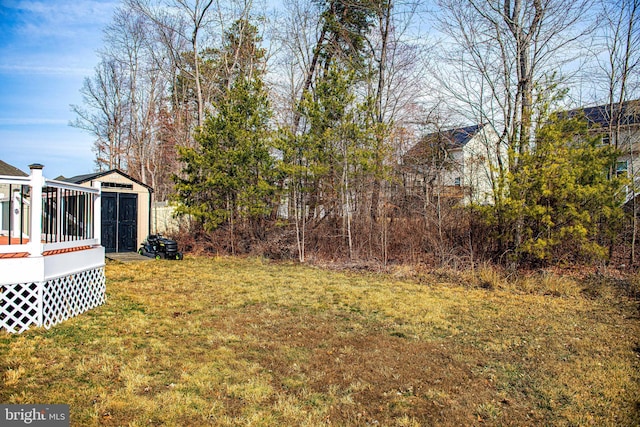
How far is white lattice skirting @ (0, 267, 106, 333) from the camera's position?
13.9 ft

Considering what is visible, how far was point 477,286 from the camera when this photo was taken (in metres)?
8.05

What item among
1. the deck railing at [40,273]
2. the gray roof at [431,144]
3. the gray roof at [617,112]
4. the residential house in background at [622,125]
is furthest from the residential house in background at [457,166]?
the deck railing at [40,273]

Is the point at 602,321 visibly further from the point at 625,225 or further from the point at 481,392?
the point at 625,225

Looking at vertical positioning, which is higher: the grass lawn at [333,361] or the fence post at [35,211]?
the fence post at [35,211]

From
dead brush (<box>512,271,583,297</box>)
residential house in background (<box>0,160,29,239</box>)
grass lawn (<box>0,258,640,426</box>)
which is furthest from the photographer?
dead brush (<box>512,271,583,297</box>)

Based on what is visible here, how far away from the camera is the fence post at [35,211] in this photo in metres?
4.26

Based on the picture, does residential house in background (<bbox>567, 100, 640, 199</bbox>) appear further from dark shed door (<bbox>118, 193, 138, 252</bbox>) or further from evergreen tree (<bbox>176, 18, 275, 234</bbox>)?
dark shed door (<bbox>118, 193, 138, 252</bbox>)

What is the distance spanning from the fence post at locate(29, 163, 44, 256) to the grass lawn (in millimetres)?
933

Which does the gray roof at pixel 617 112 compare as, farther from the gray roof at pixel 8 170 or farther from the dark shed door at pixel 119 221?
the gray roof at pixel 8 170

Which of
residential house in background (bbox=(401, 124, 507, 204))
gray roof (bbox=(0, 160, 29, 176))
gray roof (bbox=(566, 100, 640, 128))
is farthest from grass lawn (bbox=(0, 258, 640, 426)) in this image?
gray roof (bbox=(0, 160, 29, 176))

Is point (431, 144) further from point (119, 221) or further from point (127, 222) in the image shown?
point (119, 221)

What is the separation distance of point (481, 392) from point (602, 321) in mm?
3480

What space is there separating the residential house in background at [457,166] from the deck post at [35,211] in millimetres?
8166

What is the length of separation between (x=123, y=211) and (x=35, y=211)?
8868mm
